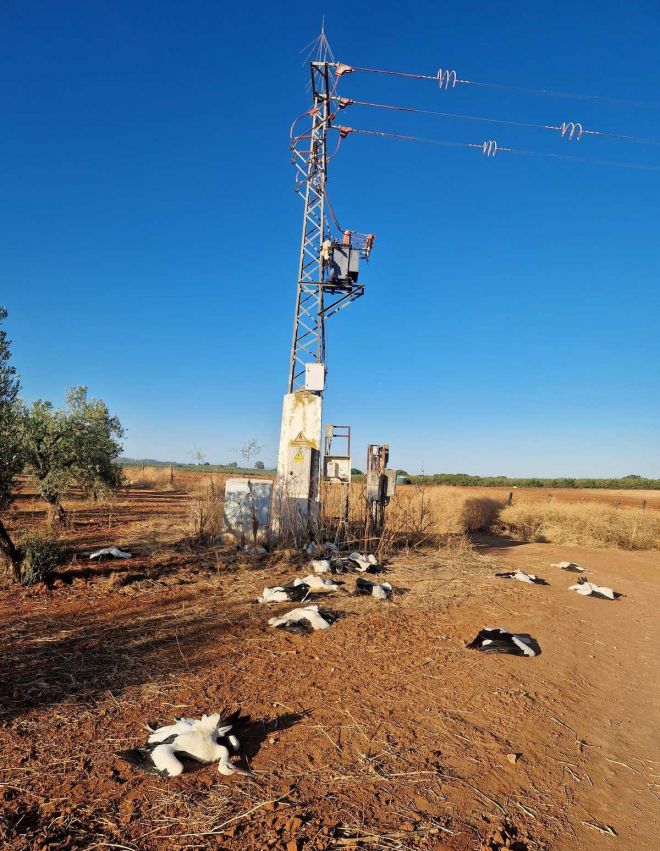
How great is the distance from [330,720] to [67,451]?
1241cm

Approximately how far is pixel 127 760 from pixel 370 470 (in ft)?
30.5

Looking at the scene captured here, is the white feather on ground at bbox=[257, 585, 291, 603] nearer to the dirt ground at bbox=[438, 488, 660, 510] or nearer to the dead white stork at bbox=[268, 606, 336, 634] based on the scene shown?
the dead white stork at bbox=[268, 606, 336, 634]

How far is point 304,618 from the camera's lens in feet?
19.9

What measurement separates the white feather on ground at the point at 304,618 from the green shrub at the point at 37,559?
3745 mm

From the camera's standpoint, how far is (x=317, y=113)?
13320 mm

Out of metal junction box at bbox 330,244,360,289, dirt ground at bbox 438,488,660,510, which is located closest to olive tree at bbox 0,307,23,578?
metal junction box at bbox 330,244,360,289

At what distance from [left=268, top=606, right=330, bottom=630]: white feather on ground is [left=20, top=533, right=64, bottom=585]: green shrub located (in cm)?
375

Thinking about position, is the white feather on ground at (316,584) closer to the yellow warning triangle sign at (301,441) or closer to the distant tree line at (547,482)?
the yellow warning triangle sign at (301,441)

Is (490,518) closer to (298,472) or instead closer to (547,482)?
(298,472)

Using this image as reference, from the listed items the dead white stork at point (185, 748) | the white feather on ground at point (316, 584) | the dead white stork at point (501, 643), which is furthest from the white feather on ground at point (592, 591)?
the dead white stork at point (185, 748)

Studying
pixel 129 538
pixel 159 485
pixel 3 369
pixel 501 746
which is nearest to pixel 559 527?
pixel 129 538

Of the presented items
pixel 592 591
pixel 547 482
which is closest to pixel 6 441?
pixel 592 591

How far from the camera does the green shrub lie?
7.36 m

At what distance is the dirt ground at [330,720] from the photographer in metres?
2.75
